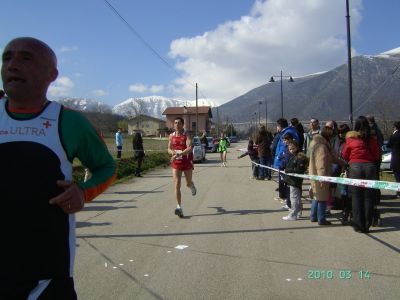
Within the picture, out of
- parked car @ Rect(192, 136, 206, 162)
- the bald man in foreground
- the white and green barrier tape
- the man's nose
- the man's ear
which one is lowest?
parked car @ Rect(192, 136, 206, 162)

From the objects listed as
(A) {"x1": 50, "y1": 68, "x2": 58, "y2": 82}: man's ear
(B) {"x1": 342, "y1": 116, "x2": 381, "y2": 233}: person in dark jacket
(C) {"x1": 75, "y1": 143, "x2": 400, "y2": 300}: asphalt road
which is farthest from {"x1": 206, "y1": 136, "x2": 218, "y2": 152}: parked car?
(A) {"x1": 50, "y1": 68, "x2": 58, "y2": 82}: man's ear

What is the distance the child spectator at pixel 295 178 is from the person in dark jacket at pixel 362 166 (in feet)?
3.57

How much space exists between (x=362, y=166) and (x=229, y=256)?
122 inches

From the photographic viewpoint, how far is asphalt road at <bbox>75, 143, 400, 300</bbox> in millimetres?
4523

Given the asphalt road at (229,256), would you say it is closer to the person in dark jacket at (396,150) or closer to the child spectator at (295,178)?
the child spectator at (295,178)

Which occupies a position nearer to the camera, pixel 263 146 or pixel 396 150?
pixel 396 150

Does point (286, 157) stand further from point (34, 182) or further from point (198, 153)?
point (198, 153)

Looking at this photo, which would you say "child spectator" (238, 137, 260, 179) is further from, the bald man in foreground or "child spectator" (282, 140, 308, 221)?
the bald man in foreground

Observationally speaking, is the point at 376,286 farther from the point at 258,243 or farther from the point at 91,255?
the point at 91,255

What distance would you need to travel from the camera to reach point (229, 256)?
576 centimetres

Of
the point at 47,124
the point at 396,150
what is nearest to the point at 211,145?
Answer: the point at 396,150

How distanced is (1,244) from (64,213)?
325 mm

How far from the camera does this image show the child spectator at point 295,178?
27.6ft

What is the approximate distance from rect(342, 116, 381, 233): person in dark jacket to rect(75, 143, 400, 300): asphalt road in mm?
283
